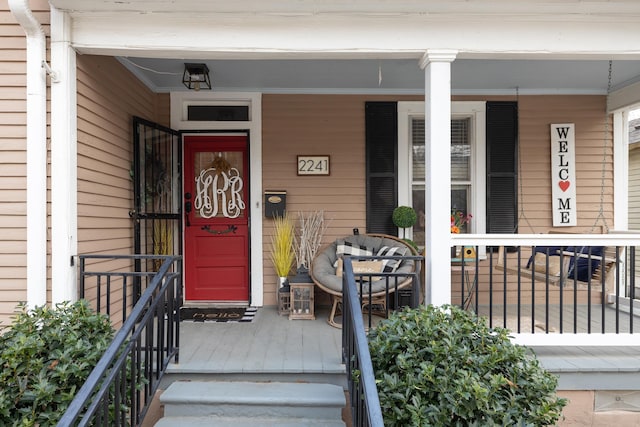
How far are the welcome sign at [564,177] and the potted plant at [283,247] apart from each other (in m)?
2.97

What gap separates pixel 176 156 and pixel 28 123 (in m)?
1.75

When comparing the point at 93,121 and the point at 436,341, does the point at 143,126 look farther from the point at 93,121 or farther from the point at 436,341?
the point at 436,341

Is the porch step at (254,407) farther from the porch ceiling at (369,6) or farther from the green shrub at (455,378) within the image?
the porch ceiling at (369,6)

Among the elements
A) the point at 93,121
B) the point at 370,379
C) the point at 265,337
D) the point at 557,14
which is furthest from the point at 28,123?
the point at 557,14

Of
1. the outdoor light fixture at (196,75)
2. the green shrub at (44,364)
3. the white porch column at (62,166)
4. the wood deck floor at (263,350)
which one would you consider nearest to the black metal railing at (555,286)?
the wood deck floor at (263,350)

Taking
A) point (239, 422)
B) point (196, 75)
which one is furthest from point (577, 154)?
point (239, 422)

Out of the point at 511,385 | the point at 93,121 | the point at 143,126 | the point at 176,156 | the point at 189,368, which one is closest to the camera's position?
the point at 511,385

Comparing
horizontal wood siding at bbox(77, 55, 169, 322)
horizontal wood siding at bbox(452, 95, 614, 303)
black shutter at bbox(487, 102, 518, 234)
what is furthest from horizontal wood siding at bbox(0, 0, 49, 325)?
black shutter at bbox(487, 102, 518, 234)

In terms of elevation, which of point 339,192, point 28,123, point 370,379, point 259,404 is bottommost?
point 259,404

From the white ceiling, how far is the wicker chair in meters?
1.61

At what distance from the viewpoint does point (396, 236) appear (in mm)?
4414

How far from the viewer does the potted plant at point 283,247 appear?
407 cm

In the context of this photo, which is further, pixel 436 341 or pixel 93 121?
pixel 93 121

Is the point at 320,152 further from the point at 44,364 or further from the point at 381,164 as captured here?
the point at 44,364
